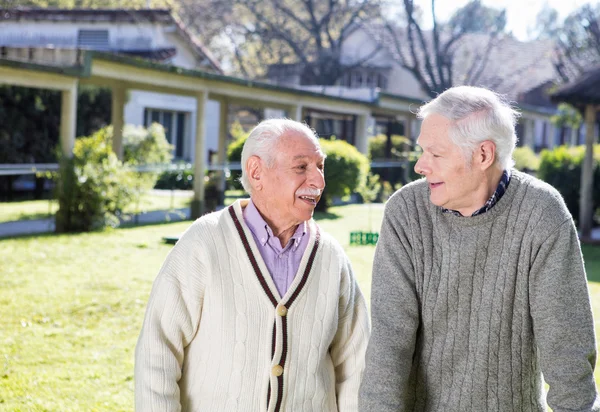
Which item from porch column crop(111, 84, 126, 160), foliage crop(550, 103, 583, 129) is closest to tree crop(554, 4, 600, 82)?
foliage crop(550, 103, 583, 129)

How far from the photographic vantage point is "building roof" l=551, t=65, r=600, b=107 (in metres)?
16.5

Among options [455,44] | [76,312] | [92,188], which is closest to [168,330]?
[76,312]

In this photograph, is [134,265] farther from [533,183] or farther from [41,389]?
[533,183]

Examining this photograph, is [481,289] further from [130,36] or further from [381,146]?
[381,146]

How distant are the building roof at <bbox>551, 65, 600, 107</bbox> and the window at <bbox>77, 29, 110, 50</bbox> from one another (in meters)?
18.6

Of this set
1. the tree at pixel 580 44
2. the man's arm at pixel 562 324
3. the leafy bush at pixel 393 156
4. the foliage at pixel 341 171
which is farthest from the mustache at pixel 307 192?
the tree at pixel 580 44

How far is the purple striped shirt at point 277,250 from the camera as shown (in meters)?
3.35

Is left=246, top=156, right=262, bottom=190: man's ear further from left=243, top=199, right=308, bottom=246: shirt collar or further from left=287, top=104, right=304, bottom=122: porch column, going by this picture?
left=287, top=104, right=304, bottom=122: porch column

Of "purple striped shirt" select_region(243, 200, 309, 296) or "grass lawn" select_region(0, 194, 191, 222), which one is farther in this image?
"grass lawn" select_region(0, 194, 191, 222)

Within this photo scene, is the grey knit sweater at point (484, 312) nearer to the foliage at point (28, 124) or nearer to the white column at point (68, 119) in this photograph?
the white column at point (68, 119)

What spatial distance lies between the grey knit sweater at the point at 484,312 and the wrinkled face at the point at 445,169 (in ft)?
0.31

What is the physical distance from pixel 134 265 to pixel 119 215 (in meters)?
4.61

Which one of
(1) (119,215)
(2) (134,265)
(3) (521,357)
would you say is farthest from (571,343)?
(1) (119,215)

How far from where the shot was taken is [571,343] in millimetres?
2842
